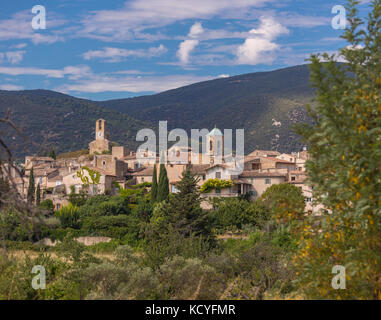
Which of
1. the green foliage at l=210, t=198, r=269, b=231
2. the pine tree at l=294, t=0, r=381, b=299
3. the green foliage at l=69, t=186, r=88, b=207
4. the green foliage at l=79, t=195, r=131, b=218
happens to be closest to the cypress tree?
the green foliage at l=210, t=198, r=269, b=231

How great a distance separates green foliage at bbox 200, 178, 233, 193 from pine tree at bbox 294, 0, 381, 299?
3913 centimetres

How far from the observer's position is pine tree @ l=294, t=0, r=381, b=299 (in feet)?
20.5

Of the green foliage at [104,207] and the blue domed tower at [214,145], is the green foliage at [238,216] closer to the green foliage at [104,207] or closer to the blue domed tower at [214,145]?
the green foliage at [104,207]

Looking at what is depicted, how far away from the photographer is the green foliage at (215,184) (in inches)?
1836

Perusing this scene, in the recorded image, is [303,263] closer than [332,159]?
No

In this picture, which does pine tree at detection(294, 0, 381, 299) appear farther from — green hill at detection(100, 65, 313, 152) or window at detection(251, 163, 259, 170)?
green hill at detection(100, 65, 313, 152)

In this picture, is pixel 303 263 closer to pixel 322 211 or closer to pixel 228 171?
pixel 322 211

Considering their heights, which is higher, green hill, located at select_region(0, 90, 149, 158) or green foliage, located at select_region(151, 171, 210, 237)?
green hill, located at select_region(0, 90, 149, 158)

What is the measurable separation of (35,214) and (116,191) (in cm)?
4576

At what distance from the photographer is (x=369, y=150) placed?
6.09 meters

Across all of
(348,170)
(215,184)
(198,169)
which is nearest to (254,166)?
(198,169)

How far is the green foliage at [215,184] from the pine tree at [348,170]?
39.1 meters

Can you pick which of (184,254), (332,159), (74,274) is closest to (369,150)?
(332,159)

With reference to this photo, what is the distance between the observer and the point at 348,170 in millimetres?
6215
